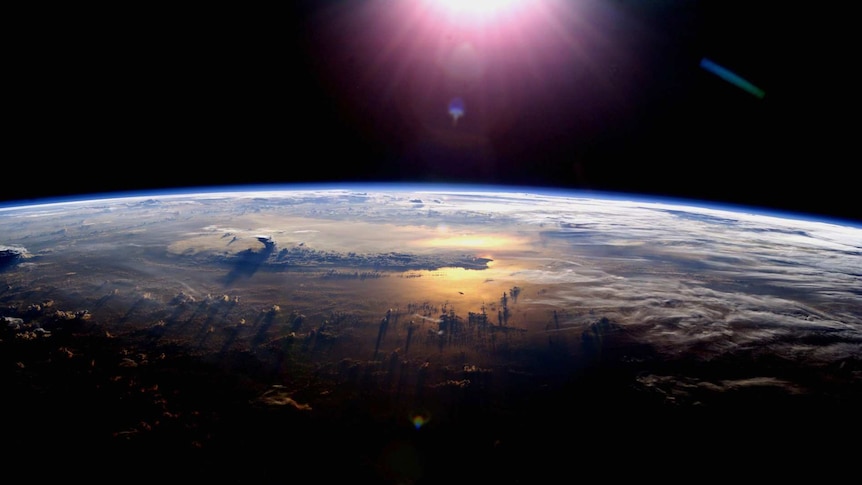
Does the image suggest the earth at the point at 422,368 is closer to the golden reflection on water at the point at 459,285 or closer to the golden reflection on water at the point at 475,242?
the golden reflection on water at the point at 459,285

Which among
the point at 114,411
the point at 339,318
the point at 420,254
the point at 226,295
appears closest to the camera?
the point at 114,411

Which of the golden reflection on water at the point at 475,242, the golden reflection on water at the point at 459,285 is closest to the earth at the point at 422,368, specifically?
the golden reflection on water at the point at 459,285

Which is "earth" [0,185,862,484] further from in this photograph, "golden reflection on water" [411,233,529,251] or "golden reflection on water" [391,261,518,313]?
"golden reflection on water" [411,233,529,251]

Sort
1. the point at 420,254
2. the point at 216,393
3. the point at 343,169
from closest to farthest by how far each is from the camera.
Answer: the point at 343,169
the point at 216,393
the point at 420,254

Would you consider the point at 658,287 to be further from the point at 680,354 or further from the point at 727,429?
the point at 727,429

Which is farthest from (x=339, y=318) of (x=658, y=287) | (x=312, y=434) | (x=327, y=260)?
(x=658, y=287)

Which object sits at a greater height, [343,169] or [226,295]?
[343,169]

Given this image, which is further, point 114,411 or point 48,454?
point 114,411

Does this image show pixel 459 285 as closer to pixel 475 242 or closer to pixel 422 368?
pixel 422 368

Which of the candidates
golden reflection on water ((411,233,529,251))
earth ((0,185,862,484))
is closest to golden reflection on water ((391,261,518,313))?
earth ((0,185,862,484))
